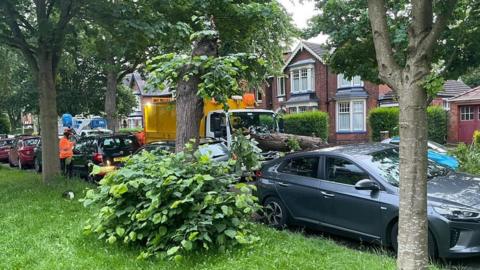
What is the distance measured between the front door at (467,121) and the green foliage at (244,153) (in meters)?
24.2

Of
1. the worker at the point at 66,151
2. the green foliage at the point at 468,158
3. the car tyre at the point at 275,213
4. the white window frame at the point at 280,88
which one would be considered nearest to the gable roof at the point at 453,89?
the white window frame at the point at 280,88

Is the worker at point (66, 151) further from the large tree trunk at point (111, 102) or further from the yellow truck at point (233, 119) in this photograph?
the large tree trunk at point (111, 102)

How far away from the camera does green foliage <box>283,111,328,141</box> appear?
29.2 m

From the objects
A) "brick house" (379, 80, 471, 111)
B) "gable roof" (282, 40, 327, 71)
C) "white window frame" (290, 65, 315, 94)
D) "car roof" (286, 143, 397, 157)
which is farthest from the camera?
"white window frame" (290, 65, 315, 94)

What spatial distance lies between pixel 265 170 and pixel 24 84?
3060 centimetres

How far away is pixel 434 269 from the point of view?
488 centimetres

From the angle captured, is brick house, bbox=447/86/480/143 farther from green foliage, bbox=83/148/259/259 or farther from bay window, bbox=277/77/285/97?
green foliage, bbox=83/148/259/259

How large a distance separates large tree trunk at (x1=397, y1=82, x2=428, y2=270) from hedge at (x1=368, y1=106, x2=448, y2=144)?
938 inches

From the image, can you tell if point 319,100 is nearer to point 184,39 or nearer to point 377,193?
point 184,39

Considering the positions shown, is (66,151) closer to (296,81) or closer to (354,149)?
(354,149)

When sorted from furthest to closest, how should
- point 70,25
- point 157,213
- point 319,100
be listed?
1. point 319,100
2. point 70,25
3. point 157,213

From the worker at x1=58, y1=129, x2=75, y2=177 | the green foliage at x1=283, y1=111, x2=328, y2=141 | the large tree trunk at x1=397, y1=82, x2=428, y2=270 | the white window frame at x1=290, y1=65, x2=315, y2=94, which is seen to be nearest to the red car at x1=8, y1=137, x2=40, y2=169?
the worker at x1=58, y1=129, x2=75, y2=177

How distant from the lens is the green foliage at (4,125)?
50.6 m

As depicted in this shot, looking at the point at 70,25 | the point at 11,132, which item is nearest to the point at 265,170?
the point at 70,25
